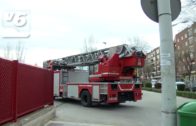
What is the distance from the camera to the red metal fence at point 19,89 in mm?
6246

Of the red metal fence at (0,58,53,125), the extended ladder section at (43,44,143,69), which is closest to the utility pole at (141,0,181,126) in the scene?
the red metal fence at (0,58,53,125)

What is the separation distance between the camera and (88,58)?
1734 cm

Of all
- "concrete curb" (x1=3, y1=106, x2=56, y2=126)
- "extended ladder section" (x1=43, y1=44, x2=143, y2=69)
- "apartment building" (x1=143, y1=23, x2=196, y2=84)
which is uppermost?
"apartment building" (x1=143, y1=23, x2=196, y2=84)

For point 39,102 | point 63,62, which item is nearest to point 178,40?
point 63,62

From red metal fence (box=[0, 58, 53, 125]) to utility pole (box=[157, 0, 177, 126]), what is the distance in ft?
12.1

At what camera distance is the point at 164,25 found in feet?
13.1

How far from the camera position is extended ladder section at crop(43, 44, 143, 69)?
14664 mm

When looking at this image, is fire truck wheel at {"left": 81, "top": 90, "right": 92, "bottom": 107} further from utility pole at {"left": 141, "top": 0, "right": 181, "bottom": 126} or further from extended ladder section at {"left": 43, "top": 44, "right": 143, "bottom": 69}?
utility pole at {"left": 141, "top": 0, "right": 181, "bottom": 126}

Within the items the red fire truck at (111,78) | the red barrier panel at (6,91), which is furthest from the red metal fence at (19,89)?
the red fire truck at (111,78)

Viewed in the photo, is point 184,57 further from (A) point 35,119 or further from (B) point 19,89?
(B) point 19,89

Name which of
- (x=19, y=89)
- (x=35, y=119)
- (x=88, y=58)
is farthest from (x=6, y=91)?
(x=88, y=58)

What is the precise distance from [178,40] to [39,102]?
10501cm

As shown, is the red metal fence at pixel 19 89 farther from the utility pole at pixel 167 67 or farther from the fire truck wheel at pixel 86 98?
the fire truck wheel at pixel 86 98

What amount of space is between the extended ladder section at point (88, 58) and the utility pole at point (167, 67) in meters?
10.2
